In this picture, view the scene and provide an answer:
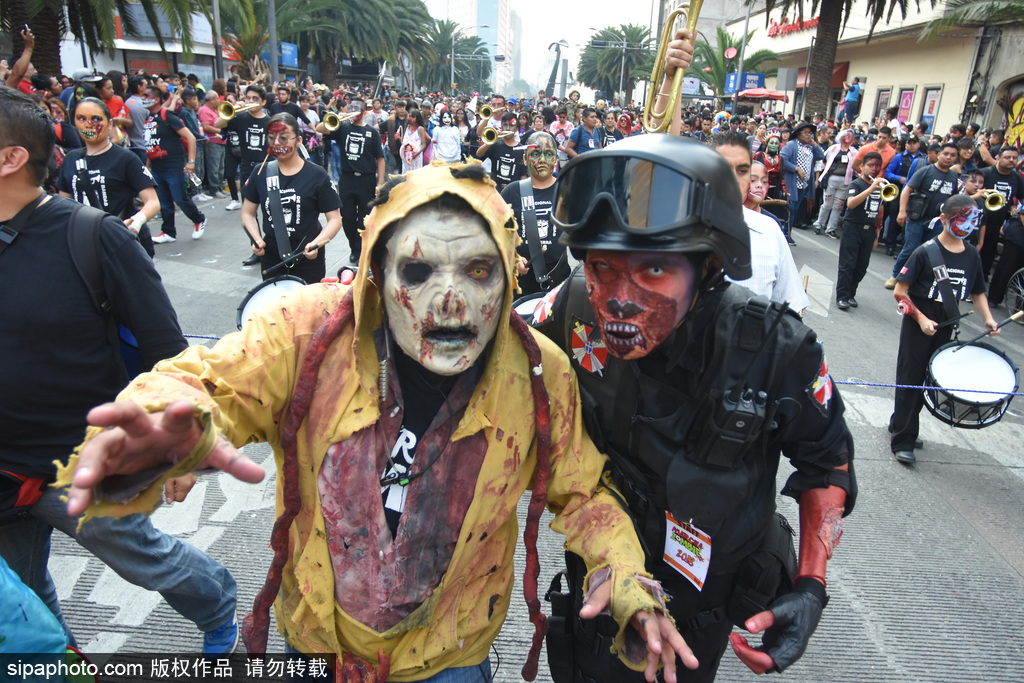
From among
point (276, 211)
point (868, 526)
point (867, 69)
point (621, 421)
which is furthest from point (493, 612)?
point (867, 69)

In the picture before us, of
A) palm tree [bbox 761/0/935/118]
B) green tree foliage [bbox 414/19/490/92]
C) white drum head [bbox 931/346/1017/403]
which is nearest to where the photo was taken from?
white drum head [bbox 931/346/1017/403]

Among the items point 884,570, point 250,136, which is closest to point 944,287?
point 884,570

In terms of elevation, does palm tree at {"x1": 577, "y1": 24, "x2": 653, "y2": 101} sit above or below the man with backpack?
above

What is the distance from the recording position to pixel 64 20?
1477 centimetres

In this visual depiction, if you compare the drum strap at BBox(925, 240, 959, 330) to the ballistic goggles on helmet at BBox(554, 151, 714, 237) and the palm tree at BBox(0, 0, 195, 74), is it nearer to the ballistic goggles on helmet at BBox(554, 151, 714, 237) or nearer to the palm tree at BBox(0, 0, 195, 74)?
the ballistic goggles on helmet at BBox(554, 151, 714, 237)

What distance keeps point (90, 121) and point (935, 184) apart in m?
10.3

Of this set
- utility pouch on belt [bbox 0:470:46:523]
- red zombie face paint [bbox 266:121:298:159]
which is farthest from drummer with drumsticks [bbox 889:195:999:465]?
utility pouch on belt [bbox 0:470:46:523]

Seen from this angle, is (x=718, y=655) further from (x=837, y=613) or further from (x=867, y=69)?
(x=867, y=69)

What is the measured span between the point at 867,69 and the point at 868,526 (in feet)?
116

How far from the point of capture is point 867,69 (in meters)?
32.8

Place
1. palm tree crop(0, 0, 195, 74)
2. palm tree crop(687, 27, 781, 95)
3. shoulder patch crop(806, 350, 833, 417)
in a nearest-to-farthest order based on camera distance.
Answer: shoulder patch crop(806, 350, 833, 417) < palm tree crop(0, 0, 195, 74) < palm tree crop(687, 27, 781, 95)

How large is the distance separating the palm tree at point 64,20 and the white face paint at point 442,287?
15.8 metres

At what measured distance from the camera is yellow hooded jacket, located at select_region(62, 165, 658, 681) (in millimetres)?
1671

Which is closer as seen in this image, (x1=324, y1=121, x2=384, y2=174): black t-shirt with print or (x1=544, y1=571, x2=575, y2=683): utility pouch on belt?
(x1=544, y1=571, x2=575, y2=683): utility pouch on belt
